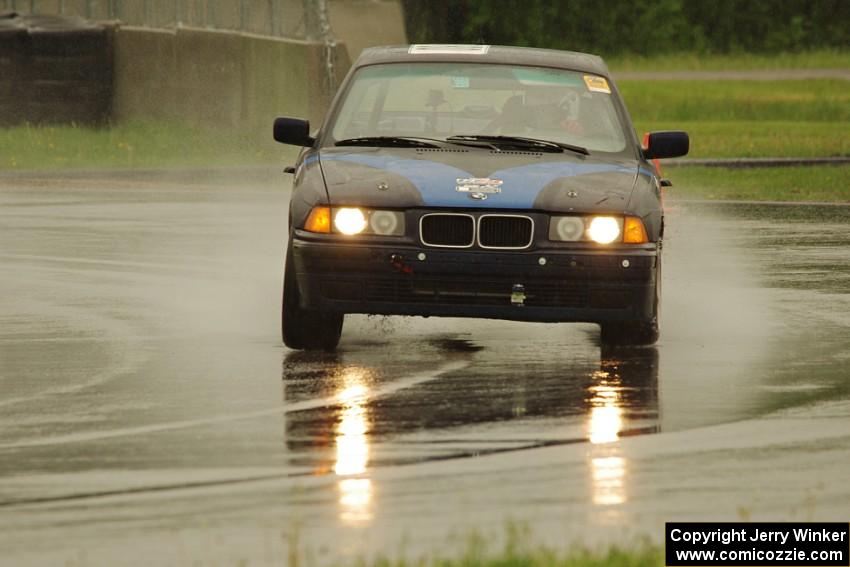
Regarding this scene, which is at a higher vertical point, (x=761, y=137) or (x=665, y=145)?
(x=665, y=145)

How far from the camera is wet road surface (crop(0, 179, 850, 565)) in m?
7.69

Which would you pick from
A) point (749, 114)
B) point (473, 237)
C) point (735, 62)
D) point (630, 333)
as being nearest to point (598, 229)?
point (473, 237)

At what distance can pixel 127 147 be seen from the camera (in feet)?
122

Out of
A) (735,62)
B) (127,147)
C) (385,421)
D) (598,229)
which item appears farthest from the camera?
(735,62)

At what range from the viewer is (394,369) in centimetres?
1178

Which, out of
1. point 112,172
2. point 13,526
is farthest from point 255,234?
point 13,526

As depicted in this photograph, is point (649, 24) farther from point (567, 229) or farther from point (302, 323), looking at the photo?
point (567, 229)

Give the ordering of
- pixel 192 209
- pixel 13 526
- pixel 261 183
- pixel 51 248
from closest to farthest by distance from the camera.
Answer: pixel 13 526 < pixel 51 248 < pixel 192 209 < pixel 261 183

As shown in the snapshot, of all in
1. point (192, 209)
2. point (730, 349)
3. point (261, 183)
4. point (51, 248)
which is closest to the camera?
point (730, 349)

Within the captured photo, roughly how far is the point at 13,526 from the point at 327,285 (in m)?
4.32

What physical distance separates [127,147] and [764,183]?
36.1ft

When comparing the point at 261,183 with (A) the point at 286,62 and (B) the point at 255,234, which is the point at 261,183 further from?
(A) the point at 286,62

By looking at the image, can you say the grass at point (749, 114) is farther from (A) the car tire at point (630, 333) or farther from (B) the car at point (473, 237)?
(B) the car at point (473, 237)

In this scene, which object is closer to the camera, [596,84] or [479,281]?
[479,281]
